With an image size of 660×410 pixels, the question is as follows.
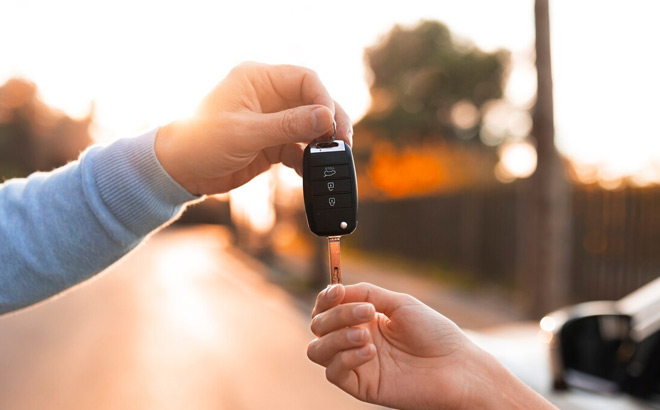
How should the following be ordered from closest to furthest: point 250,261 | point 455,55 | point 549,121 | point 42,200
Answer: point 42,200
point 549,121
point 250,261
point 455,55

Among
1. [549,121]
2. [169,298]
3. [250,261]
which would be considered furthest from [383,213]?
[549,121]

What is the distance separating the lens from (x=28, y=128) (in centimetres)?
5225

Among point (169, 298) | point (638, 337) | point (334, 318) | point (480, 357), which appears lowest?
point (169, 298)

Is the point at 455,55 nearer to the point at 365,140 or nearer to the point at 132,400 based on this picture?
the point at 365,140

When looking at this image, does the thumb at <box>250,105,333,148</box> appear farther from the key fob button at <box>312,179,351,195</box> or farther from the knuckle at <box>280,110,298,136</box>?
the key fob button at <box>312,179,351,195</box>

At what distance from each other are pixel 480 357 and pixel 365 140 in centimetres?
2836

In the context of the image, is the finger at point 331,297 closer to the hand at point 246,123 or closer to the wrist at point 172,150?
the hand at point 246,123

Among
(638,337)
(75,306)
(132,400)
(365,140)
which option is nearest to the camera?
(638,337)

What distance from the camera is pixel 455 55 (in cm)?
2792

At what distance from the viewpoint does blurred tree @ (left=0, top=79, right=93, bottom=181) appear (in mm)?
48906

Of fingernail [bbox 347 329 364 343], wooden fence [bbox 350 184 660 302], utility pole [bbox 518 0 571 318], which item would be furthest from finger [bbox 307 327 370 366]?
wooden fence [bbox 350 184 660 302]

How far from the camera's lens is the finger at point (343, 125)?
194cm

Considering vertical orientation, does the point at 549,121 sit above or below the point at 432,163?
above

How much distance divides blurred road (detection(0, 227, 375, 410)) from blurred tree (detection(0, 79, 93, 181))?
37.3 metres
